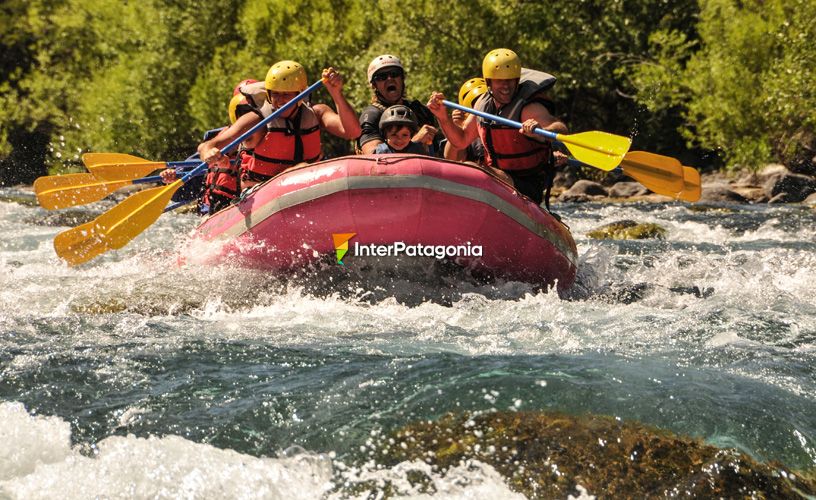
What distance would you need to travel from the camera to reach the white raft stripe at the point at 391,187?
592 cm

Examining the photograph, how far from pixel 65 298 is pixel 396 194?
222 cm

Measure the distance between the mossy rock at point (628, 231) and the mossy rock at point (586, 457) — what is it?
25.2ft

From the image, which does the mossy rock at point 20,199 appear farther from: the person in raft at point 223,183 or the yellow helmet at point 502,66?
the yellow helmet at point 502,66

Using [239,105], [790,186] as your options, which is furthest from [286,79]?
[790,186]

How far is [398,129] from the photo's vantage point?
657 cm

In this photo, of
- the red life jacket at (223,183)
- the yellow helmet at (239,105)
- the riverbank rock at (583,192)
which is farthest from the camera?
the riverbank rock at (583,192)

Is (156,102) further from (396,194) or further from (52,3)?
(396,194)

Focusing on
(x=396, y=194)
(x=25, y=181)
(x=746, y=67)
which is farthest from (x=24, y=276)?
(x=25, y=181)

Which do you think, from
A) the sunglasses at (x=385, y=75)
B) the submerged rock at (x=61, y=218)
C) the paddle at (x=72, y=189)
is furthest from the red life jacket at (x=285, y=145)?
the submerged rock at (x=61, y=218)

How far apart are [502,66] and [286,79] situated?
163 cm

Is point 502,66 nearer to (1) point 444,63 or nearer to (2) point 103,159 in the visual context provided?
(2) point 103,159

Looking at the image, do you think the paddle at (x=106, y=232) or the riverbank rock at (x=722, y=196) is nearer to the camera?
the paddle at (x=106, y=232)

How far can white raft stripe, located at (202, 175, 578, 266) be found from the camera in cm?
592

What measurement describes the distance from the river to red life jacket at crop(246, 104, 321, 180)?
95cm
